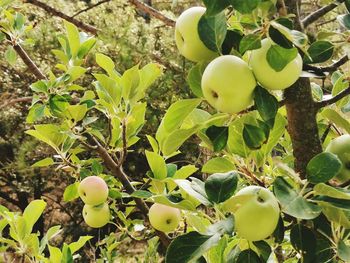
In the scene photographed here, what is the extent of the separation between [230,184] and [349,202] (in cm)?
10

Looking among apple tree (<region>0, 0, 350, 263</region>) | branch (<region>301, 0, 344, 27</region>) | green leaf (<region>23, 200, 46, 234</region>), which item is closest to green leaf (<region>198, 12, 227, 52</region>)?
apple tree (<region>0, 0, 350, 263</region>)

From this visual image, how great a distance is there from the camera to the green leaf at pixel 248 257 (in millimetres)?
422

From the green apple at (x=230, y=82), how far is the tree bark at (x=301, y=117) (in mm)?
60

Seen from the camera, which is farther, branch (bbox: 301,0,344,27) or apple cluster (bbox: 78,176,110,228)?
apple cluster (bbox: 78,176,110,228)

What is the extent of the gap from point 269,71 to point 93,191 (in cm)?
49

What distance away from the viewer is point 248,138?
1.40 ft

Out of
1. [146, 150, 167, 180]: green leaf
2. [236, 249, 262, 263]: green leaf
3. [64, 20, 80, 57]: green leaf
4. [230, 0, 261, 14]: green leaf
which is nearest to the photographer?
[230, 0, 261, 14]: green leaf

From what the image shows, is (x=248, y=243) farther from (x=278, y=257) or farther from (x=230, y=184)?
(x=278, y=257)

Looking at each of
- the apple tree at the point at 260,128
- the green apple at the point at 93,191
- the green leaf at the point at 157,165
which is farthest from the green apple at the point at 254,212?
the green apple at the point at 93,191

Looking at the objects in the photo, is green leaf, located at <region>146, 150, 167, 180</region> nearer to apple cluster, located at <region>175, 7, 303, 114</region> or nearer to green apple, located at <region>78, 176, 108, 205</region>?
green apple, located at <region>78, 176, 108, 205</region>

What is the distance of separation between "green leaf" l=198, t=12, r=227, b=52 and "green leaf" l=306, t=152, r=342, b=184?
125 mm

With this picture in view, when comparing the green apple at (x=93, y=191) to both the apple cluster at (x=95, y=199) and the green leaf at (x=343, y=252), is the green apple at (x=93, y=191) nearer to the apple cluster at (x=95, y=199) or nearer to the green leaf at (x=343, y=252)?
the apple cluster at (x=95, y=199)

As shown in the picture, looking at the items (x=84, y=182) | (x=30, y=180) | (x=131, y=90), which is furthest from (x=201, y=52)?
(x=30, y=180)

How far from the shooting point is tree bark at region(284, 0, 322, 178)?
414 mm
